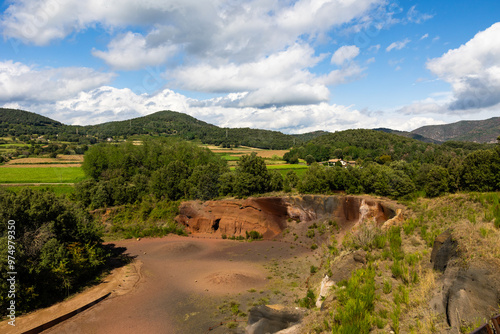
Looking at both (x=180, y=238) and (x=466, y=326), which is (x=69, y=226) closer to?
(x=180, y=238)

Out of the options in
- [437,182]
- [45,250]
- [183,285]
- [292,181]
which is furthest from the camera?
[292,181]

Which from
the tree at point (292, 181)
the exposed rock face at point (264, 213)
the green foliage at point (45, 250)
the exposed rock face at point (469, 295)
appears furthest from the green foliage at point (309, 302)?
the tree at point (292, 181)

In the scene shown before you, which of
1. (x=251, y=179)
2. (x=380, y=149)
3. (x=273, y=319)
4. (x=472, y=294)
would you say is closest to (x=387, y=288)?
(x=472, y=294)

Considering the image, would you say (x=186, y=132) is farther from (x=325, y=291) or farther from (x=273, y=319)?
(x=325, y=291)

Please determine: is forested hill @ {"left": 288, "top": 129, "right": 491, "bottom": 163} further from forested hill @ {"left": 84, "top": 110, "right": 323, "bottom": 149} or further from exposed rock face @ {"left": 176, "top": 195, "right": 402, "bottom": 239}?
exposed rock face @ {"left": 176, "top": 195, "right": 402, "bottom": 239}

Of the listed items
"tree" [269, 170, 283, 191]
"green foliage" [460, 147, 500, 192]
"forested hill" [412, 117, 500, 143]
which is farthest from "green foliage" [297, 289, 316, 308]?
"forested hill" [412, 117, 500, 143]

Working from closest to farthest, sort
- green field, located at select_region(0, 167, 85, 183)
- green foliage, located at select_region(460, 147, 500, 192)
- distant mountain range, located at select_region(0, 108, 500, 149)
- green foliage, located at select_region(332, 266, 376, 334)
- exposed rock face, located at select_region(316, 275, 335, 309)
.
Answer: green foliage, located at select_region(332, 266, 376, 334)
exposed rock face, located at select_region(316, 275, 335, 309)
green foliage, located at select_region(460, 147, 500, 192)
green field, located at select_region(0, 167, 85, 183)
distant mountain range, located at select_region(0, 108, 500, 149)
